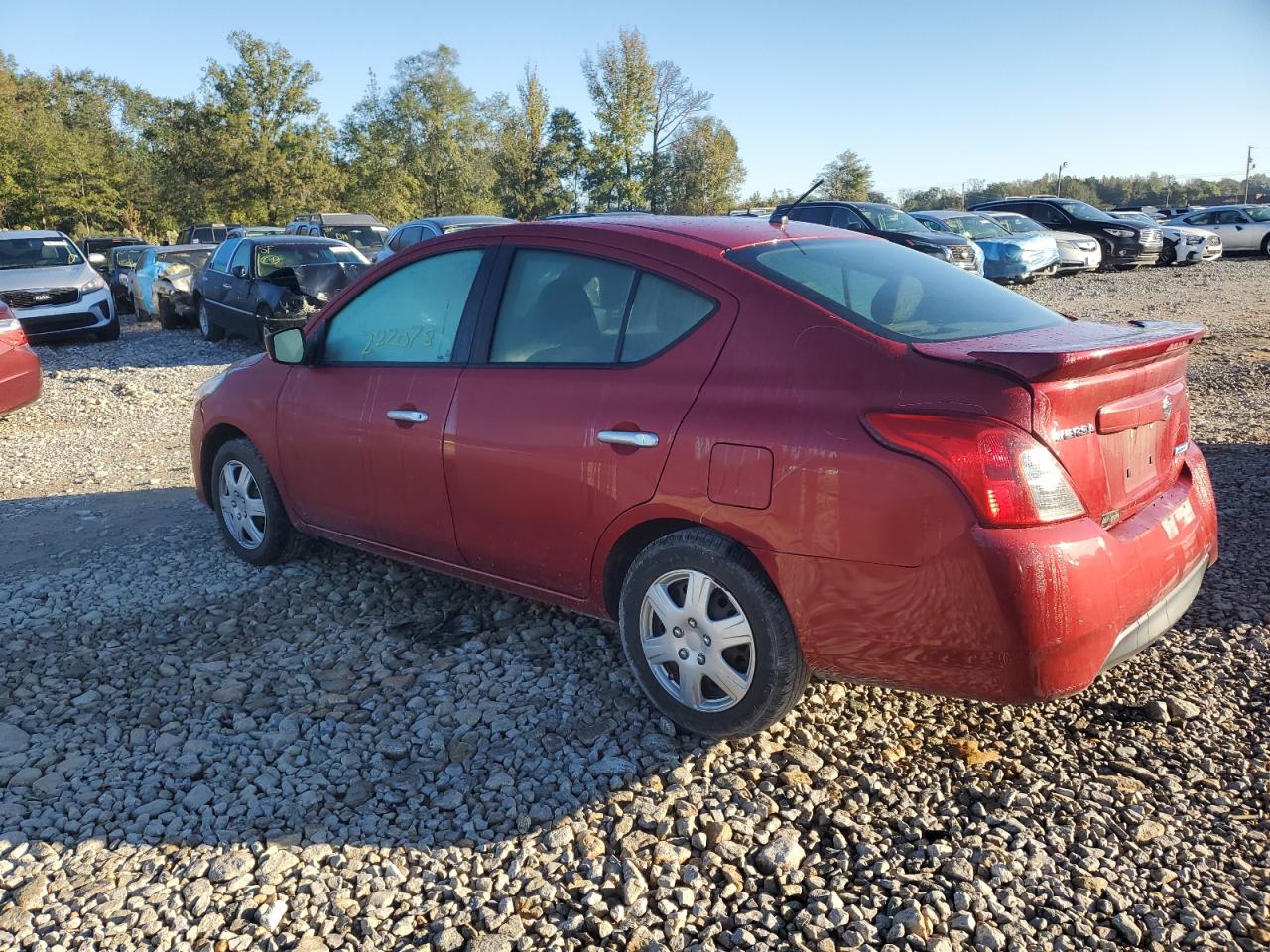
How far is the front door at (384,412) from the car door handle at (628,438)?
860 millimetres

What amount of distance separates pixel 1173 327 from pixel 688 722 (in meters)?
2.13

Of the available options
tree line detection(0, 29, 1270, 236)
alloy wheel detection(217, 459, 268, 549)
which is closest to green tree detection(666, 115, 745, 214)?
tree line detection(0, 29, 1270, 236)

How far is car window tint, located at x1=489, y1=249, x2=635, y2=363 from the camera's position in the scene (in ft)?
11.5

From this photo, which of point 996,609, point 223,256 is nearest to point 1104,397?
point 996,609

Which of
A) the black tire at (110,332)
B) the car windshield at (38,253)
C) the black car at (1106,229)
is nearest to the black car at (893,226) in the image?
the black car at (1106,229)

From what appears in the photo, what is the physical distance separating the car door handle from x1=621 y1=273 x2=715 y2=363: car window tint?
0.87 ft

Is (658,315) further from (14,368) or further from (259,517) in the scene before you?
(14,368)

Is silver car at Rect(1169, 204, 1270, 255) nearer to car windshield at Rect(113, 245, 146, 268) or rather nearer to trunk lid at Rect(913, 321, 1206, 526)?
car windshield at Rect(113, 245, 146, 268)

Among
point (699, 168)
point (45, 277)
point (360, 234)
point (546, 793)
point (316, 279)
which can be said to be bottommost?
point (546, 793)

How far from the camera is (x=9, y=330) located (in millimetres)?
8922

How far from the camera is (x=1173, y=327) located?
3.35 meters

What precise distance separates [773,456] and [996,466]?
63 cm

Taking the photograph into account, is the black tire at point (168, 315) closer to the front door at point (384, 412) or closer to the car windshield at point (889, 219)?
the car windshield at point (889, 219)

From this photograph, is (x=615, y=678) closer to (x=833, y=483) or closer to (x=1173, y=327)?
(x=833, y=483)
